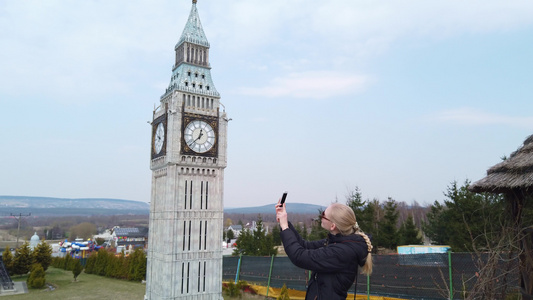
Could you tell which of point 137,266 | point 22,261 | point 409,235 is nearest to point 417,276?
point 409,235

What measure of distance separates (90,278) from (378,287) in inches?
1282

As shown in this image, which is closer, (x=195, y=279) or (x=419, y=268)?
(x=419, y=268)

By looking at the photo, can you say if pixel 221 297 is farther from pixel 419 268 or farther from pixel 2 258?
pixel 2 258

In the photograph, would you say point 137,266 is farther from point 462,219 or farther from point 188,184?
point 462,219

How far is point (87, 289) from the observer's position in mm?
33156

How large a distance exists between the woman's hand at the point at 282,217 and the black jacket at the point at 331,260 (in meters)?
0.06

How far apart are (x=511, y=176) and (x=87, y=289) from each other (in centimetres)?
3417

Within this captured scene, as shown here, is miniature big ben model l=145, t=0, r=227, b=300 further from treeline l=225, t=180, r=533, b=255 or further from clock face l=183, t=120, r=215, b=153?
treeline l=225, t=180, r=533, b=255

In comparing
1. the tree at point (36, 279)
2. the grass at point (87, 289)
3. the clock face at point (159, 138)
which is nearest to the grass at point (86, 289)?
the grass at point (87, 289)

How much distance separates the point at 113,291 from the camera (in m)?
32.0

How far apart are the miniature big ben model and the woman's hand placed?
21620 millimetres

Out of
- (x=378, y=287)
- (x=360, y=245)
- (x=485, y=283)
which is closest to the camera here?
(x=360, y=245)

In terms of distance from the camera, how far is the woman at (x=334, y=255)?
135 inches

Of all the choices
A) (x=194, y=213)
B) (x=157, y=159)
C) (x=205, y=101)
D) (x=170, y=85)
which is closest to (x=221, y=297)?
(x=194, y=213)
